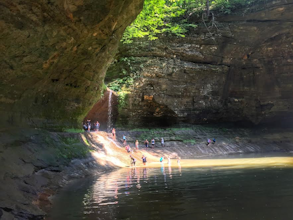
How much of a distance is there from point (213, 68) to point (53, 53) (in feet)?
68.8

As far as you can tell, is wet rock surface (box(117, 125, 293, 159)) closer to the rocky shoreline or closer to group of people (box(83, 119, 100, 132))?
the rocky shoreline

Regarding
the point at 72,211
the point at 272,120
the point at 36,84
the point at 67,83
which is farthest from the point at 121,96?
the point at 272,120

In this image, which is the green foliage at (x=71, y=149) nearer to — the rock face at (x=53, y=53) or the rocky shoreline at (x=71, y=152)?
the rocky shoreline at (x=71, y=152)

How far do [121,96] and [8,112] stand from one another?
14544 mm

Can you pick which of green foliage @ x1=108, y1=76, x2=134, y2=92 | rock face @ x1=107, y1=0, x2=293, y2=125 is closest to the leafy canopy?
rock face @ x1=107, y1=0, x2=293, y2=125

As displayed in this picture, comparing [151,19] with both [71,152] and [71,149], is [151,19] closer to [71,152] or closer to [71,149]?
[71,149]

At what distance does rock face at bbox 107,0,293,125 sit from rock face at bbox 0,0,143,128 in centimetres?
1060

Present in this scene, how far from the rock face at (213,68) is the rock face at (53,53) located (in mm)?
10599

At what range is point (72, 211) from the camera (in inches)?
240

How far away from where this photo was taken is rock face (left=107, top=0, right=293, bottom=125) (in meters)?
25.8

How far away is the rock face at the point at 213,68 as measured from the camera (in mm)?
25812

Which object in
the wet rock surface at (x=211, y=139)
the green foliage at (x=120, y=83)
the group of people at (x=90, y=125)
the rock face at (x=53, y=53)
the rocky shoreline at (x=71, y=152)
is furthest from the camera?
the green foliage at (x=120, y=83)

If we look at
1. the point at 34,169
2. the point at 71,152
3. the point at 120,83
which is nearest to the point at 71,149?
the point at 71,152

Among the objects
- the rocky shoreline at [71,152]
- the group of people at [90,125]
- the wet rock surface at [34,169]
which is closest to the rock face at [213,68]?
the rocky shoreline at [71,152]
